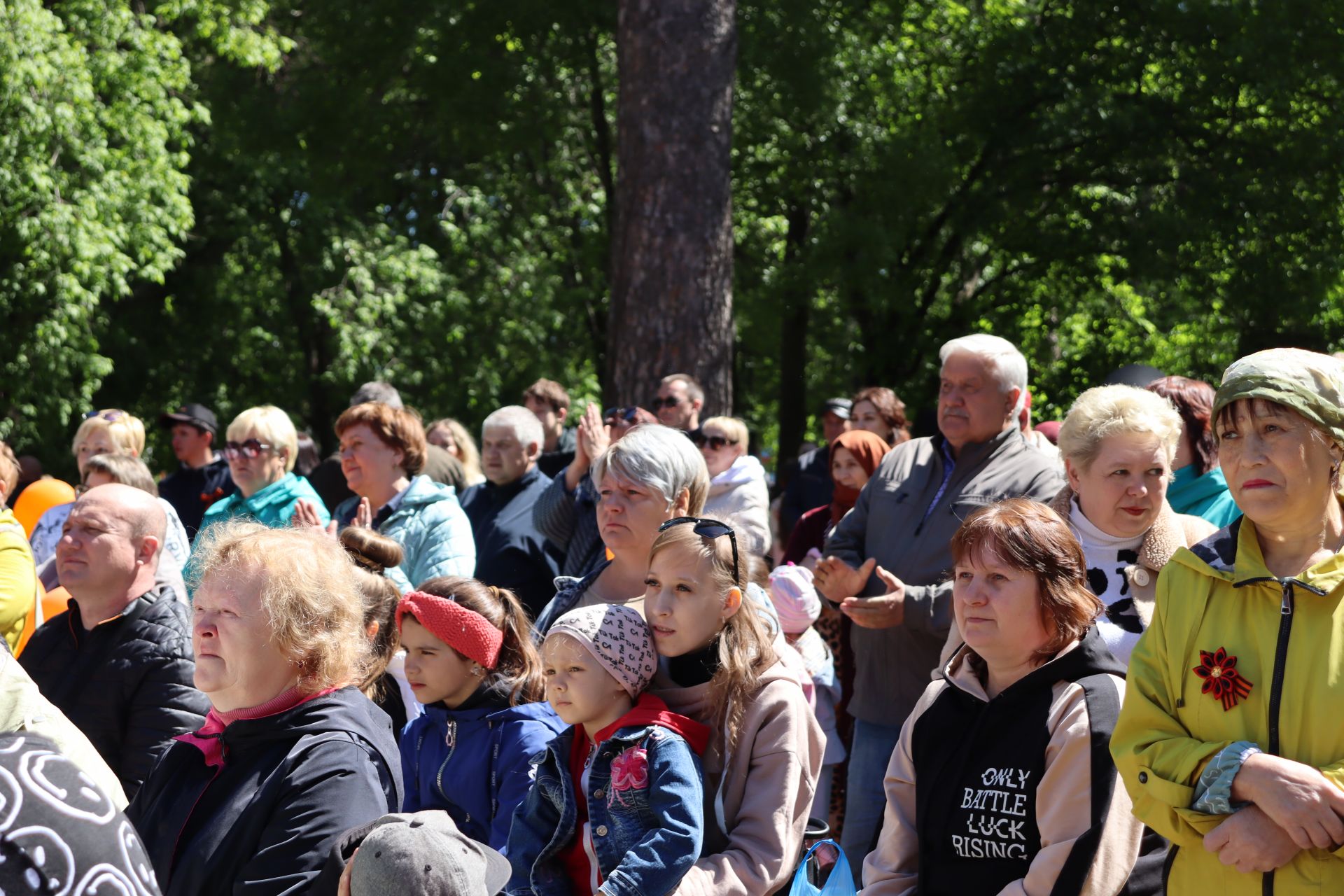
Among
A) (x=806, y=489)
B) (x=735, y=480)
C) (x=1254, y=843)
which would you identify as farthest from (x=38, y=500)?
(x=1254, y=843)

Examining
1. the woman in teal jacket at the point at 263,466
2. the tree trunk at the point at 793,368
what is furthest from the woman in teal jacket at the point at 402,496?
the tree trunk at the point at 793,368

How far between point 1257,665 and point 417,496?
3749 mm

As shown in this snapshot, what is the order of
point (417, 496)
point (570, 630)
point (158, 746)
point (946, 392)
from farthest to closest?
point (417, 496) < point (946, 392) < point (158, 746) < point (570, 630)

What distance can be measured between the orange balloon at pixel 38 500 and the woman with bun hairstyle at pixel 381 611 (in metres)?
3.09

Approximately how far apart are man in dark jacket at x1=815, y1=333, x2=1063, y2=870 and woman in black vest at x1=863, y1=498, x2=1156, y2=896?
130 cm

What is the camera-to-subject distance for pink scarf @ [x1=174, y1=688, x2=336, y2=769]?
2.82 metres

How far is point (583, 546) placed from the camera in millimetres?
4973

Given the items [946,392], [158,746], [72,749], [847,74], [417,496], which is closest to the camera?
[72,749]

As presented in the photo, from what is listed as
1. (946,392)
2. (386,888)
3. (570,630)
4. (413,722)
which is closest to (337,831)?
(386,888)

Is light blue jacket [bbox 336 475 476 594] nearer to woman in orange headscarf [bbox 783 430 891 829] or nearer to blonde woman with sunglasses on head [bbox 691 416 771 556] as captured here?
blonde woman with sunglasses on head [bbox 691 416 771 556]

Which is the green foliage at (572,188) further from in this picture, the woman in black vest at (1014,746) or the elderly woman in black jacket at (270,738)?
the woman in black vest at (1014,746)

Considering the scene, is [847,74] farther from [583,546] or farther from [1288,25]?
[583,546]

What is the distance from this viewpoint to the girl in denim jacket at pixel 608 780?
2996 millimetres

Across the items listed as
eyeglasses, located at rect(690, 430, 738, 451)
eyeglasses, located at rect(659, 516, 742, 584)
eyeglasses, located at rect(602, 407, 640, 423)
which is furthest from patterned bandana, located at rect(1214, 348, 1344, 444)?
eyeglasses, located at rect(690, 430, 738, 451)
